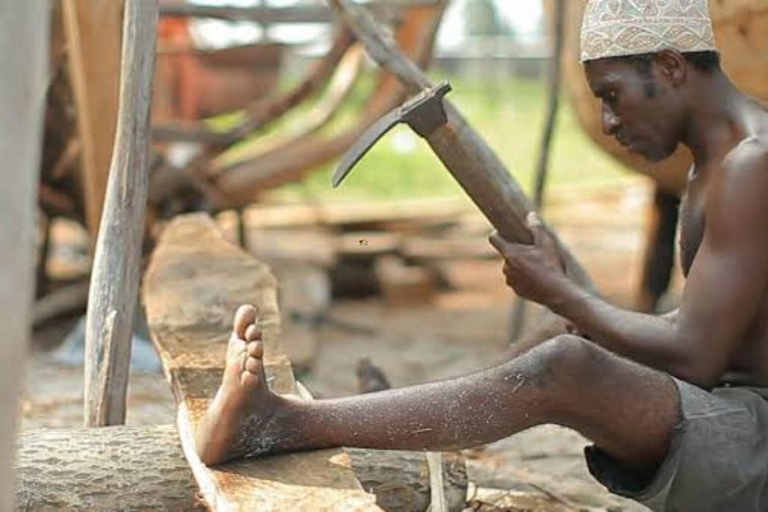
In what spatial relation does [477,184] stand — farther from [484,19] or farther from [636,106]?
[484,19]

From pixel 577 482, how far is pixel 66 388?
7.43ft

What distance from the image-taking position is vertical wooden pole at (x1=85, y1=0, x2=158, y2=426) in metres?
3.81

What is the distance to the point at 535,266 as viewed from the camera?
3494 mm

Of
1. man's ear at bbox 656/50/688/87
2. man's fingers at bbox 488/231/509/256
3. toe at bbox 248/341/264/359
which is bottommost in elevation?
toe at bbox 248/341/264/359

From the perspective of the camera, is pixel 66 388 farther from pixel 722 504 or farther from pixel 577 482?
pixel 722 504

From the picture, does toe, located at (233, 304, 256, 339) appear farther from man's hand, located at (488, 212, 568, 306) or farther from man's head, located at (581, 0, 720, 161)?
man's head, located at (581, 0, 720, 161)

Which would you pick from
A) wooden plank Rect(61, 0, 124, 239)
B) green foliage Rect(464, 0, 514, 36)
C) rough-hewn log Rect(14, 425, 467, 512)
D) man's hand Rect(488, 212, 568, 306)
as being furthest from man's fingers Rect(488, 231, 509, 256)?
green foliage Rect(464, 0, 514, 36)

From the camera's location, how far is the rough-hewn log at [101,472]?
317cm

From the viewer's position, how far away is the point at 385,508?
341cm

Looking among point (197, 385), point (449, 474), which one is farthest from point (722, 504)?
point (197, 385)

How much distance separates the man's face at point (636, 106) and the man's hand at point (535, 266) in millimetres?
340

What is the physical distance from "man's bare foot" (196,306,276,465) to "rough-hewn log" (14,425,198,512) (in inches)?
10.1

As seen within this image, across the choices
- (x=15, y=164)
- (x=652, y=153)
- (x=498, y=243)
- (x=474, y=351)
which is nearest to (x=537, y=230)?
(x=498, y=243)

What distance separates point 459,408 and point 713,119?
0.84 m
